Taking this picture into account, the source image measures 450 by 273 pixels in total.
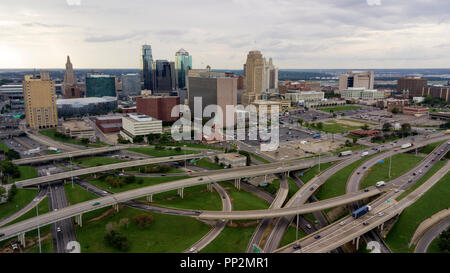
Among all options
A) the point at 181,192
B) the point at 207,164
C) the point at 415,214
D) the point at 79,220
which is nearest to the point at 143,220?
the point at 79,220

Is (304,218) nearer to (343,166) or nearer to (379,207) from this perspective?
(379,207)

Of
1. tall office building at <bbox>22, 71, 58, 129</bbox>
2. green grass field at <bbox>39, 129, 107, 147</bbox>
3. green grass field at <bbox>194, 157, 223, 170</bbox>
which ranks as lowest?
green grass field at <bbox>194, 157, 223, 170</bbox>

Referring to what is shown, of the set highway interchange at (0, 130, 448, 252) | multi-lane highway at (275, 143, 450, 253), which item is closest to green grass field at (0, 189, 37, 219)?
highway interchange at (0, 130, 448, 252)

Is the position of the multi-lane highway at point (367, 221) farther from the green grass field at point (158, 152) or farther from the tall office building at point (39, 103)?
the tall office building at point (39, 103)

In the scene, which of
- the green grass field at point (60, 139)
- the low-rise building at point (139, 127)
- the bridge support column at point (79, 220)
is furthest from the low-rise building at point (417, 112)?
the bridge support column at point (79, 220)

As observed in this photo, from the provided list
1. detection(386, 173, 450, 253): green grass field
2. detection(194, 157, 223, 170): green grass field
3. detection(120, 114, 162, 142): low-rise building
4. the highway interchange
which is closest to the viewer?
the highway interchange

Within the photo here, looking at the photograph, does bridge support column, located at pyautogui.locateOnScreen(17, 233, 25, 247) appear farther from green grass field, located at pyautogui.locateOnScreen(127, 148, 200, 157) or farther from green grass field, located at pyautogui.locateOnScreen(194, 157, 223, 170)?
green grass field, located at pyautogui.locateOnScreen(127, 148, 200, 157)
